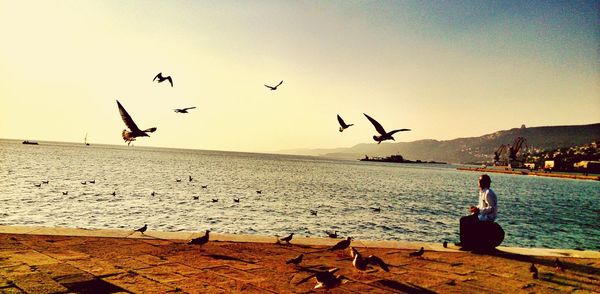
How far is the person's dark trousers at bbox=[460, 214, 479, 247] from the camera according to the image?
7.61 metres

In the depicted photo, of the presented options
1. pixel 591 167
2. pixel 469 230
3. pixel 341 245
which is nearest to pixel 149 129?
pixel 341 245

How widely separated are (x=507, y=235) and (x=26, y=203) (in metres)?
31.1

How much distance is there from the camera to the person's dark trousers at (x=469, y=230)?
761cm

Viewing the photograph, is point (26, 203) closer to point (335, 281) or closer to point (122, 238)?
point (122, 238)

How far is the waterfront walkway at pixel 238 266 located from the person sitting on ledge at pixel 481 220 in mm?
327

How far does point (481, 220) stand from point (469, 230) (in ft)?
1.13

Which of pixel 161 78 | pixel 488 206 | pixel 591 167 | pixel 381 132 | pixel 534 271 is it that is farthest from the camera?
pixel 591 167

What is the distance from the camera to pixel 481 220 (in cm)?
770

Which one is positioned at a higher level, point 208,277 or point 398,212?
point 208,277

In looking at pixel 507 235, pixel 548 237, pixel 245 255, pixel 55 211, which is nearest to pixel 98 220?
pixel 55 211

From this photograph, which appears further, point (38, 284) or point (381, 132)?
point (381, 132)

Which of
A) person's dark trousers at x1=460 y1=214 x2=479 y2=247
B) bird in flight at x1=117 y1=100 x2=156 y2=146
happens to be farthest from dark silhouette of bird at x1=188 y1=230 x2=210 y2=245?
person's dark trousers at x1=460 y1=214 x2=479 y2=247

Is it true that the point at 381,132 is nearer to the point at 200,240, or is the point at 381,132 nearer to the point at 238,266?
the point at 238,266

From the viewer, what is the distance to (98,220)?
2069cm
